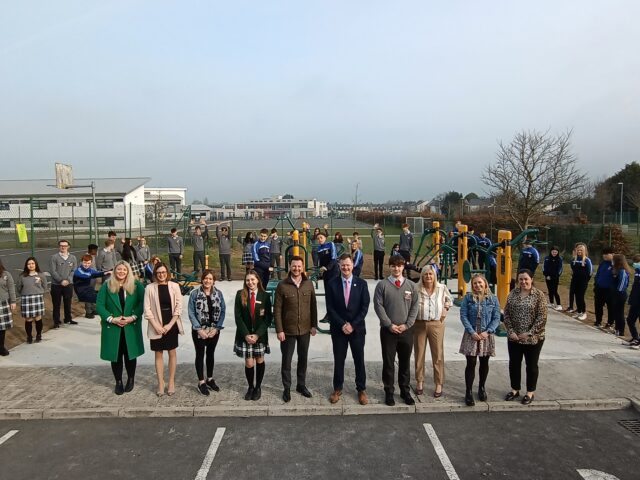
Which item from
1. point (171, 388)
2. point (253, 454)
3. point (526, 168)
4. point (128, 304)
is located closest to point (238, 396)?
point (171, 388)

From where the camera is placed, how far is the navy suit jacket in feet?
16.3

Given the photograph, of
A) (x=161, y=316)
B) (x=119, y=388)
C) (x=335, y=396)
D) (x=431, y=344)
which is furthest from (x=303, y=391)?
(x=119, y=388)

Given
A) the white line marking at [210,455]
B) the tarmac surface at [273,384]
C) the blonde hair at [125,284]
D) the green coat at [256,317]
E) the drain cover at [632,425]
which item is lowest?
the white line marking at [210,455]

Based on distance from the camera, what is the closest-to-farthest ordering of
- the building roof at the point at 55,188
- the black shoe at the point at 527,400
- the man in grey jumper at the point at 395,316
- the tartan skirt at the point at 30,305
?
the man in grey jumper at the point at 395,316
the black shoe at the point at 527,400
the tartan skirt at the point at 30,305
the building roof at the point at 55,188

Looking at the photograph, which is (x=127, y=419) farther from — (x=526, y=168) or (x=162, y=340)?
(x=526, y=168)

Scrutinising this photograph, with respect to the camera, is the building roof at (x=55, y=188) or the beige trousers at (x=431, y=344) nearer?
the beige trousers at (x=431, y=344)

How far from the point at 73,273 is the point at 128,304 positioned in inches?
156

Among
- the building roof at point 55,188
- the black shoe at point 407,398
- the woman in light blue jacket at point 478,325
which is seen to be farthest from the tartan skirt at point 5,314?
the building roof at point 55,188

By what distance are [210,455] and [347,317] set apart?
6.17ft

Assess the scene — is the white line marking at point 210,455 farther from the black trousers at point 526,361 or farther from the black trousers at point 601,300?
the black trousers at point 601,300

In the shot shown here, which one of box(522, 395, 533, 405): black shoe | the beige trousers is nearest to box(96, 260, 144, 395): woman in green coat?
the beige trousers

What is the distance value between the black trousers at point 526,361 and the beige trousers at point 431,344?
0.75 meters

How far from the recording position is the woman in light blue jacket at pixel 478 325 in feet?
16.0

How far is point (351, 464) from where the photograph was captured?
3908mm
